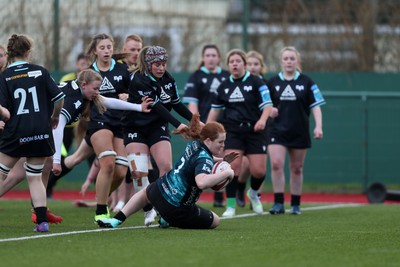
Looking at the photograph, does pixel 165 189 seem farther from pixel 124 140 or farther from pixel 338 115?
pixel 338 115

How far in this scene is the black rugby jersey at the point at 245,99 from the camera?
12.6m

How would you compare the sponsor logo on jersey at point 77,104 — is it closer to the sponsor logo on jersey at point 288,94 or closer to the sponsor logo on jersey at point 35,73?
the sponsor logo on jersey at point 35,73

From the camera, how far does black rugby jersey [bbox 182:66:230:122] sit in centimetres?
1497

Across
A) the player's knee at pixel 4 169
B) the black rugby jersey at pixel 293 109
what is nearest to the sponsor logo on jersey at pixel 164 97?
the player's knee at pixel 4 169

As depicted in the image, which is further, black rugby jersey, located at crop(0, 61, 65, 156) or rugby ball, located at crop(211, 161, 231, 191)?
black rugby jersey, located at crop(0, 61, 65, 156)

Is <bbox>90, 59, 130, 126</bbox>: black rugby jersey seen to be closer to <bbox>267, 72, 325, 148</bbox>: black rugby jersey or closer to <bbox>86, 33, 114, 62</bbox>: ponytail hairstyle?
<bbox>86, 33, 114, 62</bbox>: ponytail hairstyle

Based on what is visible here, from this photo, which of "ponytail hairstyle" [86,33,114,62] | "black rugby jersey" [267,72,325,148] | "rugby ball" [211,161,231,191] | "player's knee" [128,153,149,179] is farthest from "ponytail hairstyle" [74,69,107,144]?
"black rugby jersey" [267,72,325,148]

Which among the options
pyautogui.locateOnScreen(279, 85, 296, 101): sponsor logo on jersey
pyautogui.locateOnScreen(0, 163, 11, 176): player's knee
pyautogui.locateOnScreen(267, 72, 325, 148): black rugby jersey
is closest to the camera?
pyautogui.locateOnScreen(0, 163, 11, 176): player's knee

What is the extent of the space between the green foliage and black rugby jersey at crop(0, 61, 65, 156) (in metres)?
0.92

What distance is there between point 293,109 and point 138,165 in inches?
119

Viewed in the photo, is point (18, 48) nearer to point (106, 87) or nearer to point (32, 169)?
point (32, 169)

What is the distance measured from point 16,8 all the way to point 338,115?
6549 mm

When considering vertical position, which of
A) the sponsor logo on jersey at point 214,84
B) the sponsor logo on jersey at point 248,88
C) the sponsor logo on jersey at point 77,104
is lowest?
the sponsor logo on jersey at point 77,104

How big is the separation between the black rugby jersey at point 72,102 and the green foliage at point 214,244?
1144mm
